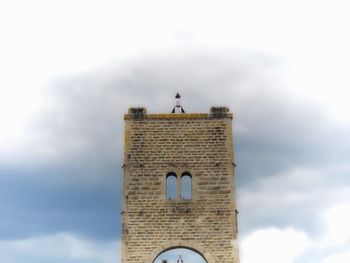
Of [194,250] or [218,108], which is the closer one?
[194,250]

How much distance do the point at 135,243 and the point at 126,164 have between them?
2.88 m

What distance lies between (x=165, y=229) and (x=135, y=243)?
1.15 metres

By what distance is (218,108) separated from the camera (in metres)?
23.7

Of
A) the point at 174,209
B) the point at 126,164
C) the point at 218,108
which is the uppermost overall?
the point at 218,108

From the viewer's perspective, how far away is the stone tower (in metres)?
22.0

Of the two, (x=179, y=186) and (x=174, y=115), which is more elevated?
(x=174, y=115)

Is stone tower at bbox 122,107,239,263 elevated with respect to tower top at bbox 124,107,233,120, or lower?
lower

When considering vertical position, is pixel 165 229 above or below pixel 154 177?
below

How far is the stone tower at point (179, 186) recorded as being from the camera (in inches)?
867

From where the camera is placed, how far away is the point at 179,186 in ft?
75.0

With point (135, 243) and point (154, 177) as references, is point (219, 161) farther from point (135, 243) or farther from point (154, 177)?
point (135, 243)

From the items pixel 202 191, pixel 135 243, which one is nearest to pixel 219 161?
pixel 202 191

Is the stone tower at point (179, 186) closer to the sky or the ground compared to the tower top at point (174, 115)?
closer to the ground

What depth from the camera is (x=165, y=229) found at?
2222 cm
